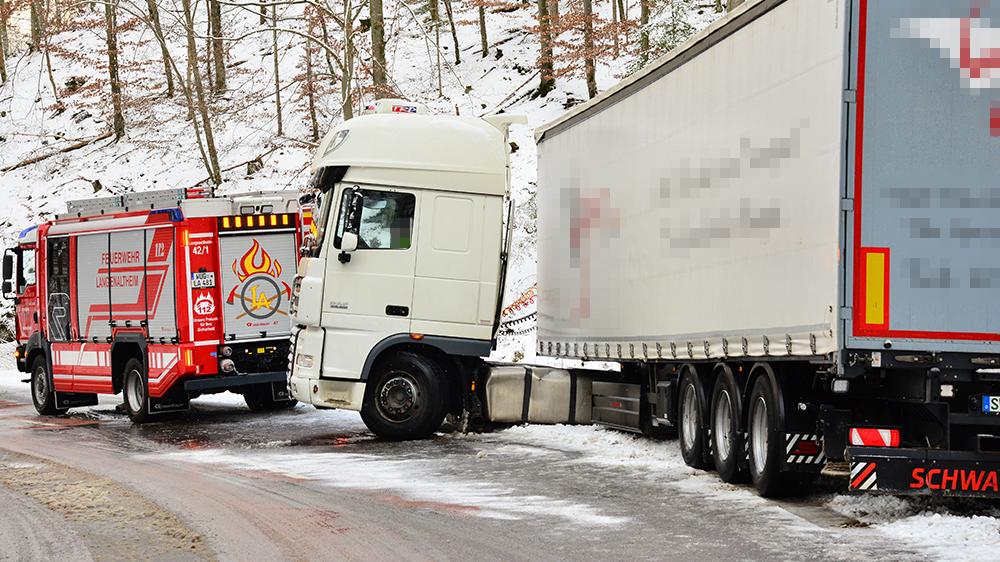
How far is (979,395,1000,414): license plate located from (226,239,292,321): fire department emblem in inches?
445

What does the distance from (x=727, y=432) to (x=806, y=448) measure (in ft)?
4.95

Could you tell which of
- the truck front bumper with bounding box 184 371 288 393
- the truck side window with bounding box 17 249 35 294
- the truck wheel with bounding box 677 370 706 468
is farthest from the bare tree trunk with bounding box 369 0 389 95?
the truck wheel with bounding box 677 370 706 468

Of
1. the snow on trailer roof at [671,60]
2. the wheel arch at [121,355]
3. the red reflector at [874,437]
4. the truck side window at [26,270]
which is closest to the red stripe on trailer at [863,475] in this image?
the red reflector at [874,437]

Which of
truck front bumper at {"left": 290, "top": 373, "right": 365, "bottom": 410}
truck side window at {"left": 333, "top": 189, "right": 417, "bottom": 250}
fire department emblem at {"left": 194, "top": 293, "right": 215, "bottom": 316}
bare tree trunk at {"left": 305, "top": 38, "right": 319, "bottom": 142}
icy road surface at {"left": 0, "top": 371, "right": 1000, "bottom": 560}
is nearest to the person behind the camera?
icy road surface at {"left": 0, "top": 371, "right": 1000, "bottom": 560}

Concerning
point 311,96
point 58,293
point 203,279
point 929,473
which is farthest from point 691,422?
point 311,96

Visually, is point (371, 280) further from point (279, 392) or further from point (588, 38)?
point (588, 38)

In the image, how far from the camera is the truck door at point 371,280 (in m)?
15.2

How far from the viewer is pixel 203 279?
17.9m

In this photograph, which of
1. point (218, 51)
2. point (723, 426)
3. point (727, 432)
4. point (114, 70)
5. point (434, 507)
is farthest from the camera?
point (114, 70)

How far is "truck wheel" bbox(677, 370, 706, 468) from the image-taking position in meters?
12.1

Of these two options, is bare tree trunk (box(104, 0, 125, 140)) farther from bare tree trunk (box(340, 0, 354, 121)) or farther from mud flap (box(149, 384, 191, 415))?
mud flap (box(149, 384, 191, 415))

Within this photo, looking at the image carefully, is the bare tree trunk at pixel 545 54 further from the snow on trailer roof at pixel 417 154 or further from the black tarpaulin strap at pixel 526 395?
the black tarpaulin strap at pixel 526 395

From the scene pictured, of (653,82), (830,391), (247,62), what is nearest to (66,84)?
(247,62)

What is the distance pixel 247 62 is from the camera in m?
48.8
